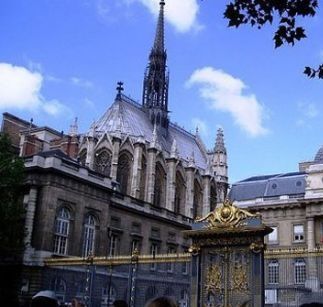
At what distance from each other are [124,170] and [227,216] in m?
37.4

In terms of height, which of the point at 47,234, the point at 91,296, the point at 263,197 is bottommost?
the point at 91,296

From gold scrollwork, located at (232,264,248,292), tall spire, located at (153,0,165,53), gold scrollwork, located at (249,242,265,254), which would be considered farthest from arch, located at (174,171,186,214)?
gold scrollwork, located at (249,242,265,254)

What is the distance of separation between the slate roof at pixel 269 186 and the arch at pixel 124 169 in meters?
9.87

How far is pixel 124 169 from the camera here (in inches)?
2007

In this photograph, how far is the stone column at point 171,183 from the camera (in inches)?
2078

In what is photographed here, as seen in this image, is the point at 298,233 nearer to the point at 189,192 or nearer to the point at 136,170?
the point at 136,170

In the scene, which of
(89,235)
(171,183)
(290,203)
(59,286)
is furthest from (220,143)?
(59,286)

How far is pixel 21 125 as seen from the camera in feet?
153

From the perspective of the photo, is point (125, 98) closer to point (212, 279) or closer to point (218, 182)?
point (218, 182)

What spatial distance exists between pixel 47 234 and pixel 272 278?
12.2 meters

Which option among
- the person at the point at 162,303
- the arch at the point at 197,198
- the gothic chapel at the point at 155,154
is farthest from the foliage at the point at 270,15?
the arch at the point at 197,198

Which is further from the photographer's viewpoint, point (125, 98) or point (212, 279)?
point (125, 98)

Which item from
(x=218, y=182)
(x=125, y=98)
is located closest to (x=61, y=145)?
(x=125, y=98)

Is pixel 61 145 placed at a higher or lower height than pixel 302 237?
higher
